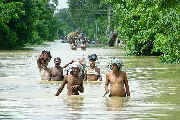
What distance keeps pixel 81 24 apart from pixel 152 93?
16621 centimetres

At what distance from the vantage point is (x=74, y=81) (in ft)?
54.1

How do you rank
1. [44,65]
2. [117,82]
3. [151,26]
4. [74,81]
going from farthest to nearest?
[151,26] → [44,65] → [74,81] → [117,82]

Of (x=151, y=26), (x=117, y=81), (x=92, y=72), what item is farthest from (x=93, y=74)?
(x=151, y=26)

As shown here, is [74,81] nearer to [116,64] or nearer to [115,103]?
[116,64]

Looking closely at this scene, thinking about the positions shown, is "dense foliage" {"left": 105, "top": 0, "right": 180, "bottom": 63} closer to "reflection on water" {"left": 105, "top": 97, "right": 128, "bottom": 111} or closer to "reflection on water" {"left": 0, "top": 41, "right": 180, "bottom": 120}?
"reflection on water" {"left": 0, "top": 41, "right": 180, "bottom": 120}

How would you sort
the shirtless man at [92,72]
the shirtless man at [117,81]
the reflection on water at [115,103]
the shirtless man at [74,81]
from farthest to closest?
the shirtless man at [92,72], the shirtless man at [74,81], the shirtless man at [117,81], the reflection on water at [115,103]

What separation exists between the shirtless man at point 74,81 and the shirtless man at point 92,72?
17.3ft

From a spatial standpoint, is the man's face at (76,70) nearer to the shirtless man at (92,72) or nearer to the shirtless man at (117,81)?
the shirtless man at (117,81)

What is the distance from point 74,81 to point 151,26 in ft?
67.5

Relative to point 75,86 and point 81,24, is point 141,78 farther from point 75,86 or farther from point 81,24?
point 81,24

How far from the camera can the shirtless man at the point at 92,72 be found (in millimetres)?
21984

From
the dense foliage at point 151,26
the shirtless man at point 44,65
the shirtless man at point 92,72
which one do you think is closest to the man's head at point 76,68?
the dense foliage at point 151,26

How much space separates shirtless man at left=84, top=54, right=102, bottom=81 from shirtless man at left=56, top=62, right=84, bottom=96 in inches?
208

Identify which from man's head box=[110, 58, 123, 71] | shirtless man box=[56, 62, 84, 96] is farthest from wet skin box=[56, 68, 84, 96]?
man's head box=[110, 58, 123, 71]
